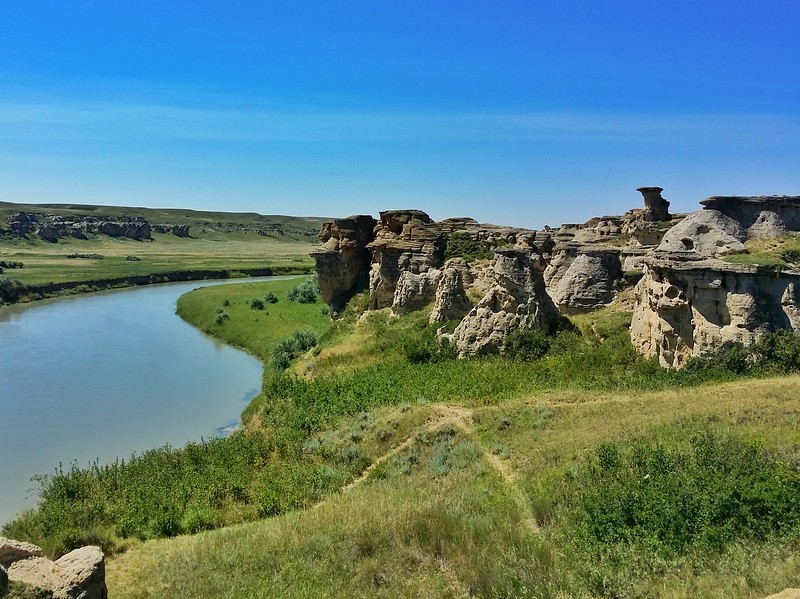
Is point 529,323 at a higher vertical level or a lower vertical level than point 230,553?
higher

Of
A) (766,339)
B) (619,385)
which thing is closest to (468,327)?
(619,385)

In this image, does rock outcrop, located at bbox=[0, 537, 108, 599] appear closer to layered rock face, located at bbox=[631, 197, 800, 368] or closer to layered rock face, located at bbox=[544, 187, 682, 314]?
layered rock face, located at bbox=[631, 197, 800, 368]

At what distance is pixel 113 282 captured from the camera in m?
71.2

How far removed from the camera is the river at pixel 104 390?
2006 cm

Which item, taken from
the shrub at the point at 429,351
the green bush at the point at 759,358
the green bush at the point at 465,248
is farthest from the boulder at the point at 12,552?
the green bush at the point at 465,248

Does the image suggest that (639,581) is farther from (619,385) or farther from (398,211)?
(398,211)

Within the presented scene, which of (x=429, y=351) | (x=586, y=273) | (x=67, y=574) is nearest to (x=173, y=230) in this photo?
(x=429, y=351)

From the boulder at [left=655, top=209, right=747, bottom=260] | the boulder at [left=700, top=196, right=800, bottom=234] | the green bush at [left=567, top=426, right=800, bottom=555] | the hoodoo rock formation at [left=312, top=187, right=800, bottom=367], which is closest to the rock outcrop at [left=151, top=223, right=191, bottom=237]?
the hoodoo rock formation at [left=312, top=187, right=800, bottom=367]

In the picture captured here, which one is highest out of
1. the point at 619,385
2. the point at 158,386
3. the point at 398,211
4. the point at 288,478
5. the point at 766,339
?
the point at 398,211

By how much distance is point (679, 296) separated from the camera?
17172mm

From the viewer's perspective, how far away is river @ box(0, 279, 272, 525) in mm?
20062

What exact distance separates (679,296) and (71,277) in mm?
68166

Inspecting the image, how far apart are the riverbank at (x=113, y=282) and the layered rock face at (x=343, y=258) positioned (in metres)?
36.8

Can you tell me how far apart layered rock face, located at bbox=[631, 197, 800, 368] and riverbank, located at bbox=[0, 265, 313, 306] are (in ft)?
181
